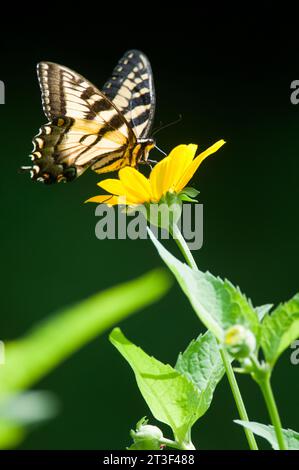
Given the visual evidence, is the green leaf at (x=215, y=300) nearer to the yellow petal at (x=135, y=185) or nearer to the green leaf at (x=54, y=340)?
the green leaf at (x=54, y=340)

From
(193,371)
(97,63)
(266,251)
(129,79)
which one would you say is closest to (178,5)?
(97,63)

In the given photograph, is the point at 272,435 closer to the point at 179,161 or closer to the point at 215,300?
the point at 215,300

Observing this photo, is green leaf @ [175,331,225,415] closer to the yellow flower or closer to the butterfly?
the yellow flower

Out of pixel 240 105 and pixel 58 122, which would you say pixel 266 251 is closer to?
pixel 240 105

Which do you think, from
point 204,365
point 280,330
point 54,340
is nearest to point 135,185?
point 204,365

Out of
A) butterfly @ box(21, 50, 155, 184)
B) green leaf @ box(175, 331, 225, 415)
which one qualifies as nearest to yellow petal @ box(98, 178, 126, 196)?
green leaf @ box(175, 331, 225, 415)

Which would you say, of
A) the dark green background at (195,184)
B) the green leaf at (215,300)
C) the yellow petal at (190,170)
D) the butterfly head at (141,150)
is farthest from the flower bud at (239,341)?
the dark green background at (195,184)
